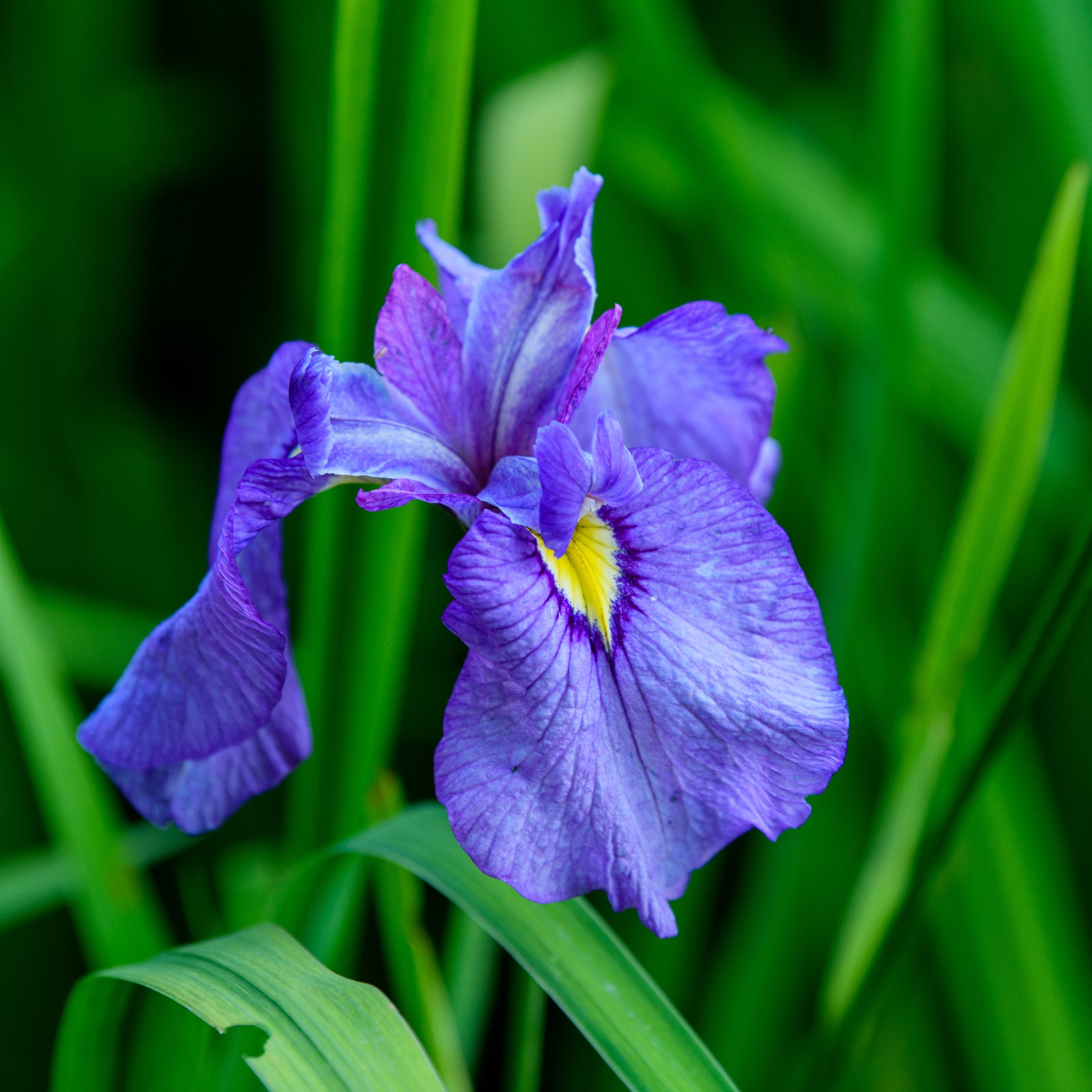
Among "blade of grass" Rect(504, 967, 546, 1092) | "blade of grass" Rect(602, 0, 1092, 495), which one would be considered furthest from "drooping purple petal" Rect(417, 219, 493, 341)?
"blade of grass" Rect(602, 0, 1092, 495)

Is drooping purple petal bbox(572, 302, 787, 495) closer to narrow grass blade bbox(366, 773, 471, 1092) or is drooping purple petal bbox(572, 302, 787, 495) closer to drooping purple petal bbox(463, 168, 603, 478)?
drooping purple petal bbox(463, 168, 603, 478)

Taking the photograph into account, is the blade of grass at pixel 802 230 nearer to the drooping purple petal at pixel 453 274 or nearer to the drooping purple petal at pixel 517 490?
the drooping purple petal at pixel 453 274

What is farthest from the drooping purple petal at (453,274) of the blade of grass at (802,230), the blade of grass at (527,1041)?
the blade of grass at (802,230)

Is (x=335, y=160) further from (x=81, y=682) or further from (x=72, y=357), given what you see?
(x=72, y=357)

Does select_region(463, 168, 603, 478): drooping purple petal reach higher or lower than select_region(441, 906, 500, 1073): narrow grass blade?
higher

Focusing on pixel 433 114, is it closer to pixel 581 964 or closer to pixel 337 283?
pixel 337 283

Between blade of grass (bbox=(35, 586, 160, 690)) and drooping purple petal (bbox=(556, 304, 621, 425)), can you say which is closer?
drooping purple petal (bbox=(556, 304, 621, 425))

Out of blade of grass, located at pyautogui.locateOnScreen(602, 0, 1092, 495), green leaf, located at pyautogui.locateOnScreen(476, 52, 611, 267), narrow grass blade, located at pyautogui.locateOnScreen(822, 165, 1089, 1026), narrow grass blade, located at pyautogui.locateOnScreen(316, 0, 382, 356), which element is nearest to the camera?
narrow grass blade, located at pyautogui.locateOnScreen(316, 0, 382, 356)

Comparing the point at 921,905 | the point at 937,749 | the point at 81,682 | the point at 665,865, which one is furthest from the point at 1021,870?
the point at 81,682
